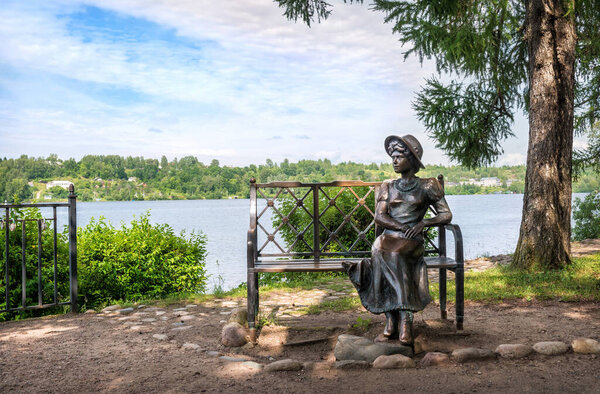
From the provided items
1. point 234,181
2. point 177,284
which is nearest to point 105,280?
point 177,284

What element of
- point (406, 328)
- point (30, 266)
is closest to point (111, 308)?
point (30, 266)

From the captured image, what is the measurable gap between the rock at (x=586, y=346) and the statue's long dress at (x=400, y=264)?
3.94ft

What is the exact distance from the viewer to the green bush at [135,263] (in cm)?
671

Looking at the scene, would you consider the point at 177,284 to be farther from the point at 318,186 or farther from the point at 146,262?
the point at 318,186

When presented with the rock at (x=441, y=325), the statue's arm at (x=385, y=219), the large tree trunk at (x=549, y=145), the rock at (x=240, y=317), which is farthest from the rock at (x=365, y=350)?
the large tree trunk at (x=549, y=145)

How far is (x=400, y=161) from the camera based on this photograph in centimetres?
432

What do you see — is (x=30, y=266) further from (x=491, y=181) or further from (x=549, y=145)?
(x=491, y=181)

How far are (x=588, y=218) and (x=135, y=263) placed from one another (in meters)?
14.6

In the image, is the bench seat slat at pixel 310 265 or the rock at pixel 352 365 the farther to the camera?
the bench seat slat at pixel 310 265

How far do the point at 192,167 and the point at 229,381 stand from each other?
3124 cm

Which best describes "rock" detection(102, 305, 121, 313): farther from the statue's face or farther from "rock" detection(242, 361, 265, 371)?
the statue's face

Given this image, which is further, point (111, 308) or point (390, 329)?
point (111, 308)

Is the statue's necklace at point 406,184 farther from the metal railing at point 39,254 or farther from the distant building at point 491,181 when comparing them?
the distant building at point 491,181

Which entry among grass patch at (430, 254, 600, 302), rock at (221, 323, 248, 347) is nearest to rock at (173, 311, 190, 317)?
rock at (221, 323, 248, 347)
